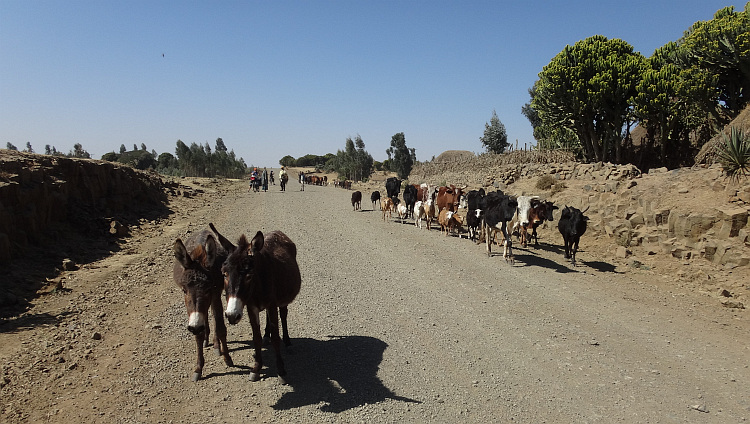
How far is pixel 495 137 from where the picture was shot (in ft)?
187

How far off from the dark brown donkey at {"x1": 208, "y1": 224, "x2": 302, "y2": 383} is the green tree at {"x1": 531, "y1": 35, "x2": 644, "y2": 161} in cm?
2585

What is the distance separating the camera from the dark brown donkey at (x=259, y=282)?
4625 mm

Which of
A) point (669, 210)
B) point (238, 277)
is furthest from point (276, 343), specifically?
point (669, 210)

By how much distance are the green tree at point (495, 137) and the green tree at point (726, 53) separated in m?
33.8

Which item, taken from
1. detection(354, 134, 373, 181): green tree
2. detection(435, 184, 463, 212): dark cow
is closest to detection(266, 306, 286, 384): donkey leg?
detection(435, 184, 463, 212): dark cow

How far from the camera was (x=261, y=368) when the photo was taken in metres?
5.66

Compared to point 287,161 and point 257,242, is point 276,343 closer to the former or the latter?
point 257,242

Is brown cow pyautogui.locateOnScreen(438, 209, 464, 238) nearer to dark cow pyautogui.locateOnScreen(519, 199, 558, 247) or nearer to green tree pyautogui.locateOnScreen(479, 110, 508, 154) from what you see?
dark cow pyautogui.locateOnScreen(519, 199, 558, 247)

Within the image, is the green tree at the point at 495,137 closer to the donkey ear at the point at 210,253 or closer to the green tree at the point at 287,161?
the donkey ear at the point at 210,253

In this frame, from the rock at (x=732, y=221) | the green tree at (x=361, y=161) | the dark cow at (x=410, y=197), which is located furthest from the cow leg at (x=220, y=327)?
the green tree at (x=361, y=161)

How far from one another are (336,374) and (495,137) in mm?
55867

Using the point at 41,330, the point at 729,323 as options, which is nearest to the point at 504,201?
the point at 729,323

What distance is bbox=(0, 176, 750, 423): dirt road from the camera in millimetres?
4996

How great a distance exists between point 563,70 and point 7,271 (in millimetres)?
29013
